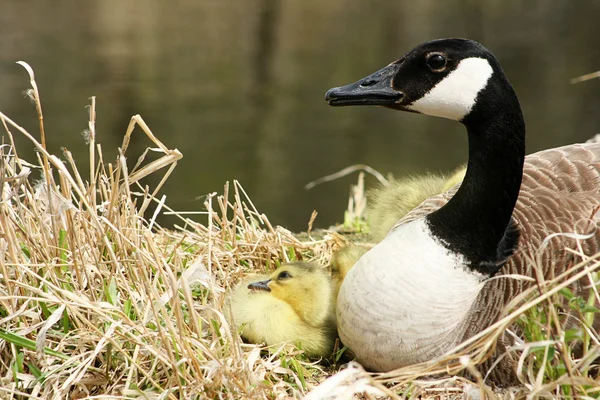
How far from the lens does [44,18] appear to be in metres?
12.7

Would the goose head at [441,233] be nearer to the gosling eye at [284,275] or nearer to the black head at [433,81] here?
the black head at [433,81]

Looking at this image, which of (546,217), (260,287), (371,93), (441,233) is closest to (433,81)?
(371,93)

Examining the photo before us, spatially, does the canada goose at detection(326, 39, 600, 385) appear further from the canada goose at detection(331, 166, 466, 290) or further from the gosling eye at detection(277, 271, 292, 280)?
the canada goose at detection(331, 166, 466, 290)

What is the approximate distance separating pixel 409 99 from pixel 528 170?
0.76 meters

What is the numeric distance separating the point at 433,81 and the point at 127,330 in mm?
1221

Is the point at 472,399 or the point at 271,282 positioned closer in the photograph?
the point at 472,399

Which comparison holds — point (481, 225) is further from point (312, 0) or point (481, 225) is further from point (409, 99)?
point (312, 0)

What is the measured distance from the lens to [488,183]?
7.98 feet

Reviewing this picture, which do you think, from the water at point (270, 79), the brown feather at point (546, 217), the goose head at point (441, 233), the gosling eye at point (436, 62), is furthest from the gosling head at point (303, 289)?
the water at point (270, 79)

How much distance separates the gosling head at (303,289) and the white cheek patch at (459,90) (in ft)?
2.42

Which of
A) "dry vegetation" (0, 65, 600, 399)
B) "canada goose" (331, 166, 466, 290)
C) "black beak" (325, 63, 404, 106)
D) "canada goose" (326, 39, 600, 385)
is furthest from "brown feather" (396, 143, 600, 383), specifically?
"black beak" (325, 63, 404, 106)

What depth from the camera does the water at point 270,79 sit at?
8.73 m

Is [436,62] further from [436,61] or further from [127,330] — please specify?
[127,330]

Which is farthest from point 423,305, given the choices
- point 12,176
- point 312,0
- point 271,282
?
point 312,0
